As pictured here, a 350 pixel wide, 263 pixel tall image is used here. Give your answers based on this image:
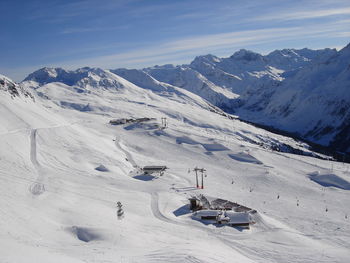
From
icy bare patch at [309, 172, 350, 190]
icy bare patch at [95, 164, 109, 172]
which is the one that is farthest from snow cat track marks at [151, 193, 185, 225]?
icy bare patch at [309, 172, 350, 190]

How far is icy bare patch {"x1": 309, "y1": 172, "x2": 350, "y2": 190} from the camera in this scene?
50778 mm

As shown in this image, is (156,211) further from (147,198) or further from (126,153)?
(126,153)

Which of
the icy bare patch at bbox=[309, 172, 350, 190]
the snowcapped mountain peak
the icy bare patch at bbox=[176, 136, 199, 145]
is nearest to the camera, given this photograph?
the icy bare patch at bbox=[309, 172, 350, 190]

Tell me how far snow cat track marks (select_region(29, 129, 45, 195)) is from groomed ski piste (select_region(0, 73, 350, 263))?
138 mm

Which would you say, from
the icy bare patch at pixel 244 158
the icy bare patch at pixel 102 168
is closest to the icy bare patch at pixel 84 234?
the icy bare patch at pixel 102 168

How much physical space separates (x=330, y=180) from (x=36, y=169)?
44.4 metres

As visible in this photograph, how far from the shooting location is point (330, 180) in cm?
5253

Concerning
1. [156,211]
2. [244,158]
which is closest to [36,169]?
[156,211]

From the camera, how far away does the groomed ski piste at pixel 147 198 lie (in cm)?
2453

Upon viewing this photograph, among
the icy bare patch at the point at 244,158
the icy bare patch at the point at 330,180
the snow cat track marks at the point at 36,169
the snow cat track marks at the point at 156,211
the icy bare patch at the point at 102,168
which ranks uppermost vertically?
the snow cat track marks at the point at 36,169

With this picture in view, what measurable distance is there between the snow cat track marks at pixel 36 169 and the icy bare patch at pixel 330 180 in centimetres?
4121

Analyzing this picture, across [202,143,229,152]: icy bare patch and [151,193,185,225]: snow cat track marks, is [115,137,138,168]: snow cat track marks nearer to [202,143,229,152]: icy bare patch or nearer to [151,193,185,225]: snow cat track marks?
[151,193,185,225]: snow cat track marks

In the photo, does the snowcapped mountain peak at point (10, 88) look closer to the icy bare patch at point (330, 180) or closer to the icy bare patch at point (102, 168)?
the icy bare patch at point (102, 168)

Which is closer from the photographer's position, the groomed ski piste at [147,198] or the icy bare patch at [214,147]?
the groomed ski piste at [147,198]
